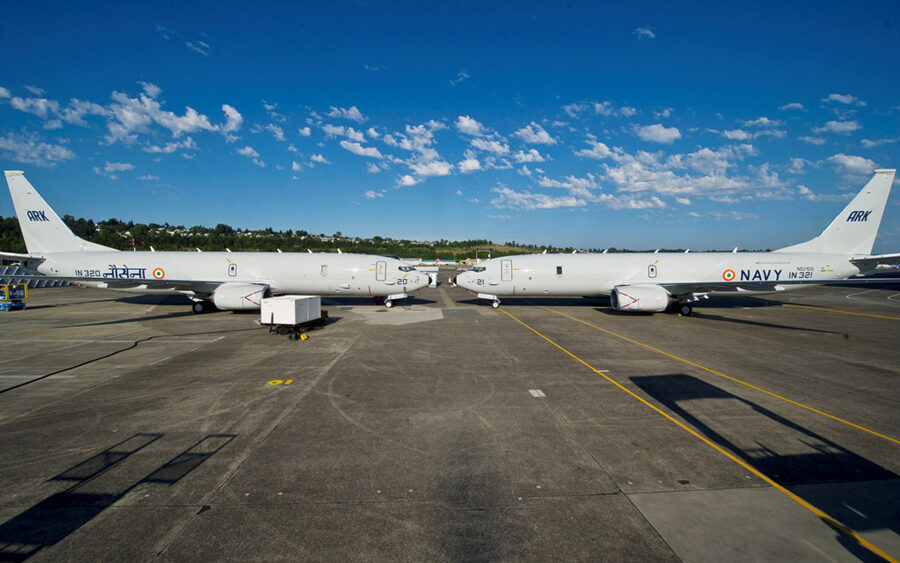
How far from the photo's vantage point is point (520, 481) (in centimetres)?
604

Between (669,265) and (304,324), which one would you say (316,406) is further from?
(669,265)

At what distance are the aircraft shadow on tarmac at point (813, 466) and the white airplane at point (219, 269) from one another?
62.0ft

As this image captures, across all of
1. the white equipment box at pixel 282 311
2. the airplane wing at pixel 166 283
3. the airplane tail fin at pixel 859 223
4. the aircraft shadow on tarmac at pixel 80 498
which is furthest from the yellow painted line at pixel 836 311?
the airplane wing at pixel 166 283

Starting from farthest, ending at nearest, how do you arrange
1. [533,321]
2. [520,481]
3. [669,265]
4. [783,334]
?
[669,265], [533,321], [783,334], [520,481]

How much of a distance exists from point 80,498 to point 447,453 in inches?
234

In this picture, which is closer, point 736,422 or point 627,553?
point 627,553

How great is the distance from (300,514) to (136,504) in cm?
261

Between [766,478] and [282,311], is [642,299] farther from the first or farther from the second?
[282,311]

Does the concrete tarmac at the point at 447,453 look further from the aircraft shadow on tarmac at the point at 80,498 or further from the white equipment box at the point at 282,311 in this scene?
the white equipment box at the point at 282,311

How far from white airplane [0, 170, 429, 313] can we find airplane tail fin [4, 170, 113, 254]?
0.06 metres

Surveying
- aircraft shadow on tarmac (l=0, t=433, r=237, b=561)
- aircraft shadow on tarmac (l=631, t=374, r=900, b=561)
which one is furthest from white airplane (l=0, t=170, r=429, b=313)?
aircraft shadow on tarmac (l=631, t=374, r=900, b=561)

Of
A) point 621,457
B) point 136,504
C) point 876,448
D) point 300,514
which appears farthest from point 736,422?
point 136,504

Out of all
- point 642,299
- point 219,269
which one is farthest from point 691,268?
point 219,269

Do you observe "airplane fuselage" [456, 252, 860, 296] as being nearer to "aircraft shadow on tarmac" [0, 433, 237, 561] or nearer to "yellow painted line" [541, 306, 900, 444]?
"yellow painted line" [541, 306, 900, 444]
